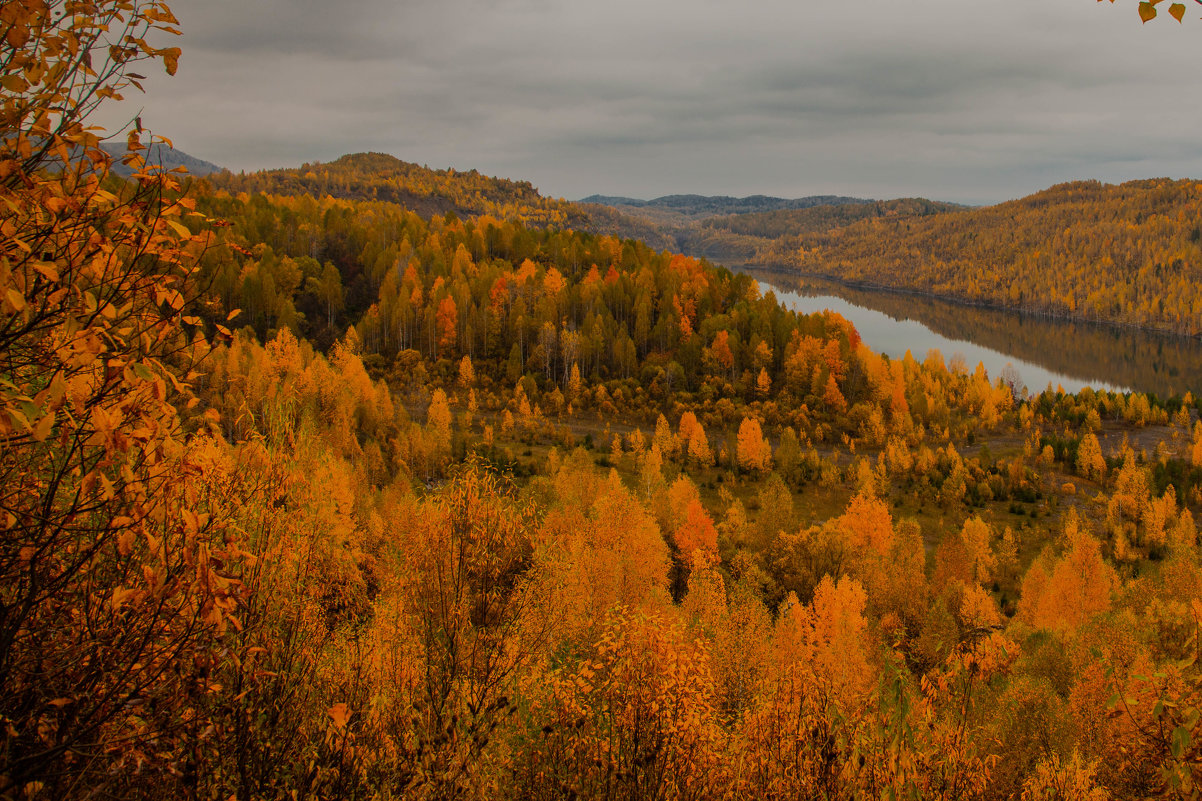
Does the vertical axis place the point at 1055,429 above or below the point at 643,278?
below

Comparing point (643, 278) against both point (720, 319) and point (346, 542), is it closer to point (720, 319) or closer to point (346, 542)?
point (720, 319)

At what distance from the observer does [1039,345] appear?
135 meters

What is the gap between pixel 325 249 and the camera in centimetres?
10038

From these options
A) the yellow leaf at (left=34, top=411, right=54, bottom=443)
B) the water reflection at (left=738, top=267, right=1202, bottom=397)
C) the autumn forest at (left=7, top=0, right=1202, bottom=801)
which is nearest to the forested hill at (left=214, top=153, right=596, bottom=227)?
the autumn forest at (left=7, top=0, right=1202, bottom=801)

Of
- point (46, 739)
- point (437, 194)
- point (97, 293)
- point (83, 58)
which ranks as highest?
point (437, 194)

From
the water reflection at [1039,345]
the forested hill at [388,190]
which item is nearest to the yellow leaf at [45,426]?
the water reflection at [1039,345]

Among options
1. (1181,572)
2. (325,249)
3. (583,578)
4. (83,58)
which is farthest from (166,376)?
(325,249)

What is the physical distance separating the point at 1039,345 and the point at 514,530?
510 ft

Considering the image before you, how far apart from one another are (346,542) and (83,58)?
69.5 ft

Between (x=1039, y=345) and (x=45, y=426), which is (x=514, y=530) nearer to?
(x=45, y=426)

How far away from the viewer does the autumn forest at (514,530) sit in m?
3.18

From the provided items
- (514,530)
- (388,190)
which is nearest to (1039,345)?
(514,530)

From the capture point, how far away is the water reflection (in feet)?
360

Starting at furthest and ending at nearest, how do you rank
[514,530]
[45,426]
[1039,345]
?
[1039,345] < [514,530] < [45,426]
